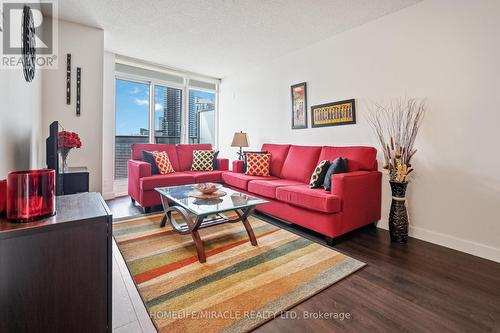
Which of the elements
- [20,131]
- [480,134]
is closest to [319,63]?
[480,134]

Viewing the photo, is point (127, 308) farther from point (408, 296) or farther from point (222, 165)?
point (222, 165)

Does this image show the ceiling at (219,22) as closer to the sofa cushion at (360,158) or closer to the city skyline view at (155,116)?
the city skyline view at (155,116)

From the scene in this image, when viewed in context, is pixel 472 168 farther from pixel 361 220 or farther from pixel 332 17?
pixel 332 17

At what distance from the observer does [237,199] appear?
243 cm

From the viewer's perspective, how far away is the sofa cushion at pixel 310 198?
2.30m

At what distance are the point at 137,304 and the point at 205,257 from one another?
0.63m

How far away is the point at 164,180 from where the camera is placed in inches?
134

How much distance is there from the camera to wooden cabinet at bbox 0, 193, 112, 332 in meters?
0.82

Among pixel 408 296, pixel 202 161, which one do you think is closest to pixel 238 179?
pixel 202 161

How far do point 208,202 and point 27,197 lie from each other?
146 centimetres

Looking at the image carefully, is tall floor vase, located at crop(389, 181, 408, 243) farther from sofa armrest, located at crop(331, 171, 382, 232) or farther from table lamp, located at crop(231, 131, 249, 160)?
table lamp, located at crop(231, 131, 249, 160)

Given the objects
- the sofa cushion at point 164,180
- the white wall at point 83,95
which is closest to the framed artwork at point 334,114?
the sofa cushion at point 164,180

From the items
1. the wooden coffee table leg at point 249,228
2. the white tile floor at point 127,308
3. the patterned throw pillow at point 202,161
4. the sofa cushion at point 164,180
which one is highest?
the patterned throw pillow at point 202,161

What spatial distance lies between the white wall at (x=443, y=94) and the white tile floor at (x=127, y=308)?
2.65 m
